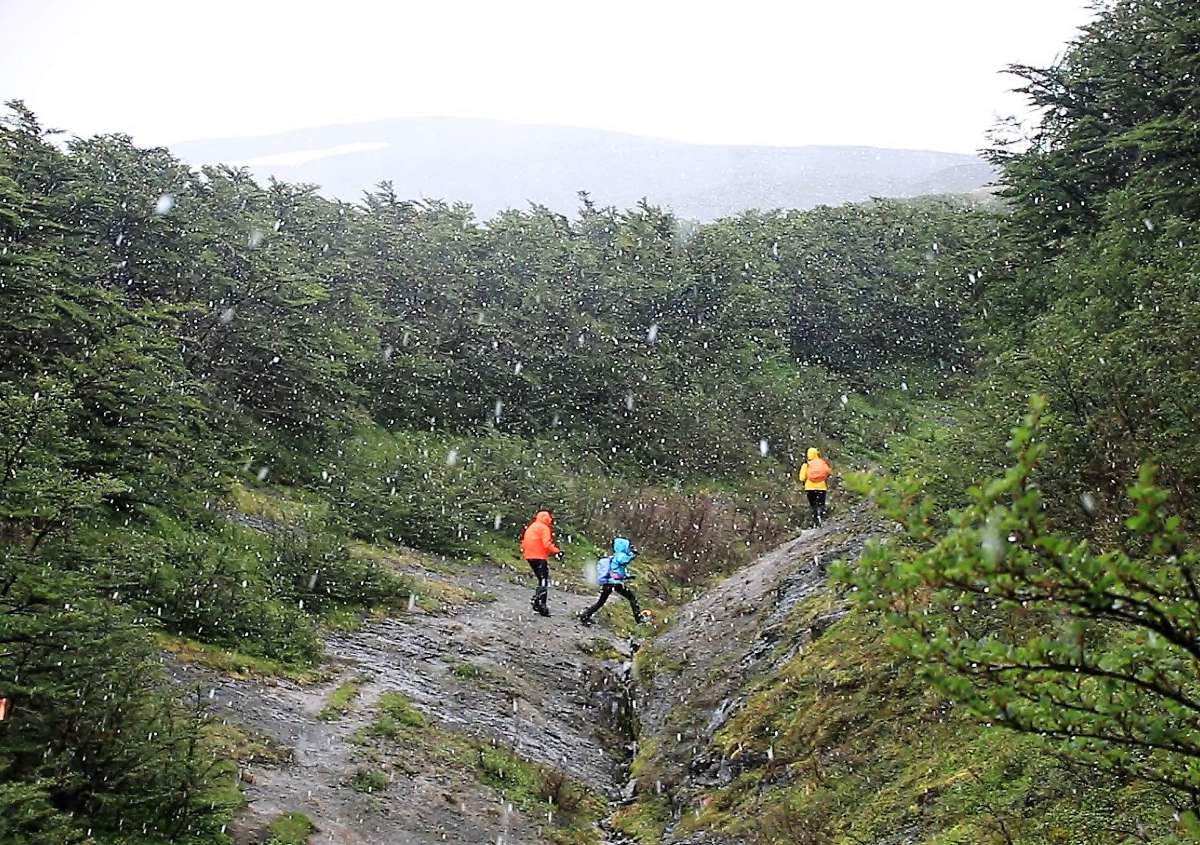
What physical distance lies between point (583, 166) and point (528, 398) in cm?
14716

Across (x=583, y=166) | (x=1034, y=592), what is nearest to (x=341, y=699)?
(x=1034, y=592)

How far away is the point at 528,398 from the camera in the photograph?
2464 centimetres

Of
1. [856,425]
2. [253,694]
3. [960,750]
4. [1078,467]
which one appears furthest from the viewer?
[856,425]

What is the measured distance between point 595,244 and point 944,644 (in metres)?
29.6

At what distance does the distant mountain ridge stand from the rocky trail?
8917cm

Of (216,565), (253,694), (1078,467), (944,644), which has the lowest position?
(253,694)

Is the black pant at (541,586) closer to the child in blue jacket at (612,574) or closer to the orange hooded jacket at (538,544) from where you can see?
the orange hooded jacket at (538,544)

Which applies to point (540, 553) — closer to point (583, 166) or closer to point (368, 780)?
point (368, 780)

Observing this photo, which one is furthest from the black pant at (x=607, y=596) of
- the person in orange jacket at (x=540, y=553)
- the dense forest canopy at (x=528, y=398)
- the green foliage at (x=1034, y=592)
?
the green foliage at (x=1034, y=592)

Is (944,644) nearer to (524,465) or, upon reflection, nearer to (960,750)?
(960,750)

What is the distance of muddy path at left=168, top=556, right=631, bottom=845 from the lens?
7.45 m

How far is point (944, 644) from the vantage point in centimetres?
217

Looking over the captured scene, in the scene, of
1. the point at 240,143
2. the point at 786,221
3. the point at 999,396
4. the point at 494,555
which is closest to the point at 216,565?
the point at 494,555

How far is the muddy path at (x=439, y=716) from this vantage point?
24.5 ft
